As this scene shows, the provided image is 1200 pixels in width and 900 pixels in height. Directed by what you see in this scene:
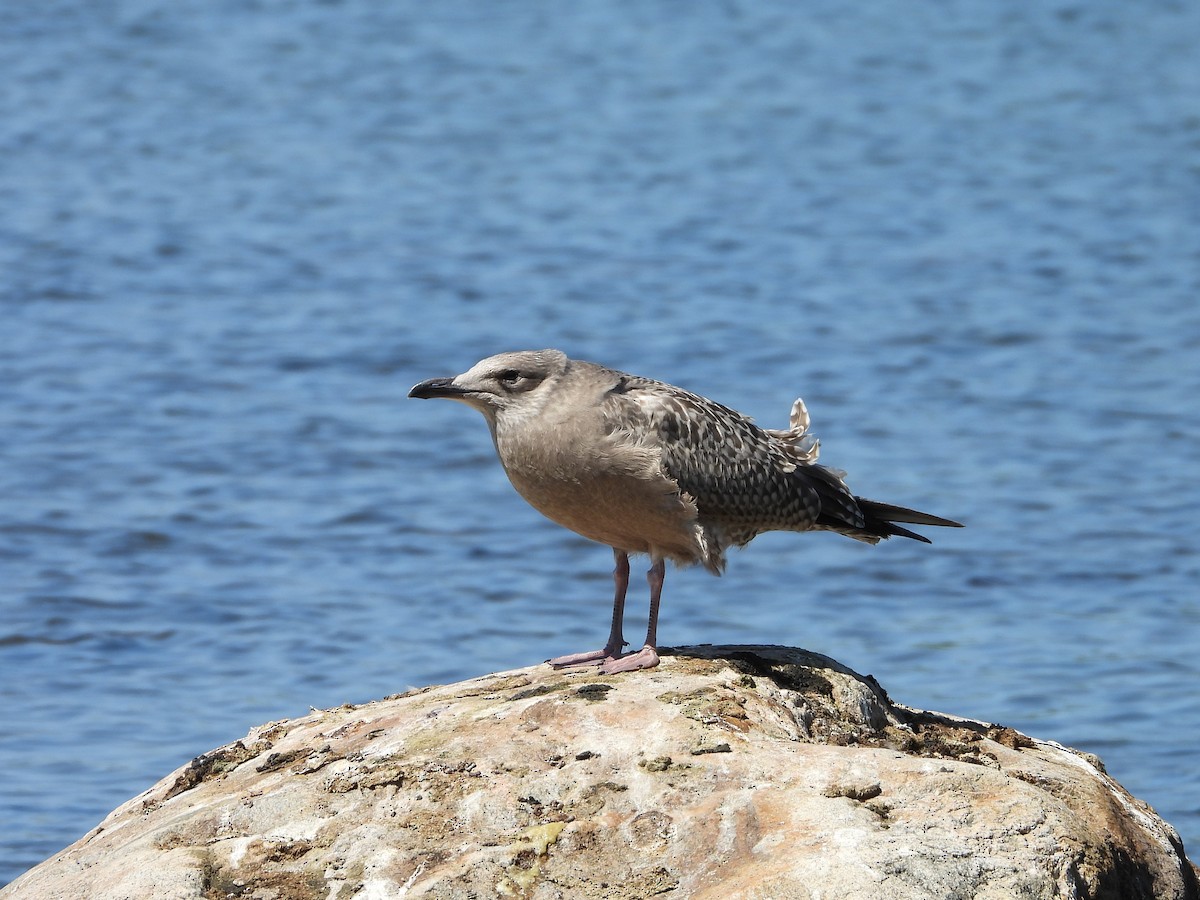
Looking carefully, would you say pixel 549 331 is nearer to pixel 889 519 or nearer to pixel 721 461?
pixel 889 519

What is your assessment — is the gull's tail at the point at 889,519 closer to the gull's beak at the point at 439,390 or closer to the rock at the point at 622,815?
the rock at the point at 622,815

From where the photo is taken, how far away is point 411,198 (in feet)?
66.6

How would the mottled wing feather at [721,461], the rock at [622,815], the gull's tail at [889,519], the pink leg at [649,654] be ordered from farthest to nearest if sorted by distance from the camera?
1. the gull's tail at [889,519]
2. the mottled wing feather at [721,461]
3. the pink leg at [649,654]
4. the rock at [622,815]

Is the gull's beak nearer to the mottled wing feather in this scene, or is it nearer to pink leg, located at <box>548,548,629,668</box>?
the mottled wing feather

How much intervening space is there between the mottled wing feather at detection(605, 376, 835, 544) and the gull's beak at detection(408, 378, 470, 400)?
1.79 ft

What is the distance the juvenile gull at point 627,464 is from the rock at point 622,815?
2.23 feet

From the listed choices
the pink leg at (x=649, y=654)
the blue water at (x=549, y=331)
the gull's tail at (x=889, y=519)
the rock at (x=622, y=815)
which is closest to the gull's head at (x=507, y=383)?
the pink leg at (x=649, y=654)

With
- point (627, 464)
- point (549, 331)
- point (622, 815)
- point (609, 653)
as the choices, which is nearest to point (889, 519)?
point (609, 653)

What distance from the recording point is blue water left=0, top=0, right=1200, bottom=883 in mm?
10141

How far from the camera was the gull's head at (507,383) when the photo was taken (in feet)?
22.1

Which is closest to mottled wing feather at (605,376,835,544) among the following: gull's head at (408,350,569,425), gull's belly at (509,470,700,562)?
gull's belly at (509,470,700,562)

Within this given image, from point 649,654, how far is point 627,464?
67 cm

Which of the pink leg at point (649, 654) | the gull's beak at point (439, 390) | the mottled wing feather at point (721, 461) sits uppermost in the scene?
the gull's beak at point (439, 390)

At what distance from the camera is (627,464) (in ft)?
21.7
